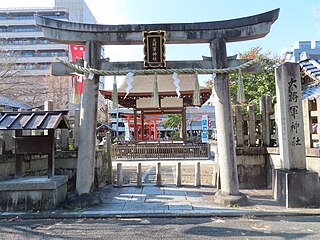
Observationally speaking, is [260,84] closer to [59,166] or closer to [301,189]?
[301,189]

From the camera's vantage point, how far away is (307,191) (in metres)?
6.68

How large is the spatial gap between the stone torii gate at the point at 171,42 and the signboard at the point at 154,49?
0.17 meters

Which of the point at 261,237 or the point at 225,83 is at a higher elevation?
the point at 225,83

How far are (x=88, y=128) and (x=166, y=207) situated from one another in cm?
305

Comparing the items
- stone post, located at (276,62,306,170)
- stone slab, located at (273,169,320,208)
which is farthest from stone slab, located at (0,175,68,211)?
stone post, located at (276,62,306,170)

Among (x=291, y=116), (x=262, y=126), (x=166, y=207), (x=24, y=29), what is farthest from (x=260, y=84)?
(x=24, y=29)

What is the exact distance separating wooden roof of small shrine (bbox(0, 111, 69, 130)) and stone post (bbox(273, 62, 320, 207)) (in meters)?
6.03

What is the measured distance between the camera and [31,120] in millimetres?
6875

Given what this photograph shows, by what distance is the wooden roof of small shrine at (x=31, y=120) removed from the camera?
6.56m

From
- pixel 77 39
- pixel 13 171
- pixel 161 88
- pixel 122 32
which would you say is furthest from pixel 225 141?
pixel 161 88

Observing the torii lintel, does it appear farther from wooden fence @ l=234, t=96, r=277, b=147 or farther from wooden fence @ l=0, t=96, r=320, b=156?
wooden fence @ l=234, t=96, r=277, b=147

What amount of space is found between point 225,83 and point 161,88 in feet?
A: 42.1

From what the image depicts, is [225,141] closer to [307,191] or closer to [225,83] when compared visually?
[225,83]

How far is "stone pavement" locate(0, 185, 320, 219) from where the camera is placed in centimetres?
632
